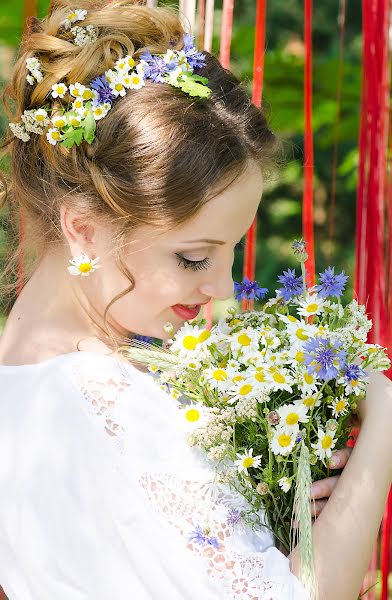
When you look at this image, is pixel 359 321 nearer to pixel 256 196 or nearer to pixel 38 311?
pixel 256 196

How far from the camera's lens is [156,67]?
1.53 metres

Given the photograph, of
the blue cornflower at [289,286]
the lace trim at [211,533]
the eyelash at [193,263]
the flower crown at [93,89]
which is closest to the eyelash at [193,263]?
the eyelash at [193,263]

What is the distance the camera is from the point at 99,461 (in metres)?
1.33

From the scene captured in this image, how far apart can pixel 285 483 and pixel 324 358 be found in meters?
0.19

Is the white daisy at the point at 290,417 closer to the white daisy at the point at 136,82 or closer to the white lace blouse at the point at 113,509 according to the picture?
the white lace blouse at the point at 113,509

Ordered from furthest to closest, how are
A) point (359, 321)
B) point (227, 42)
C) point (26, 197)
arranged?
1. point (227, 42)
2. point (26, 197)
3. point (359, 321)

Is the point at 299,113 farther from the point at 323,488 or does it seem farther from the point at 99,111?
the point at 323,488

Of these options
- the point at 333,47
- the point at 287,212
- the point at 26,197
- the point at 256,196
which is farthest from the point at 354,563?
the point at 333,47

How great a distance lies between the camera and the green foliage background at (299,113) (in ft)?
13.8

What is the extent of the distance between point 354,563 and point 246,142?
699 millimetres

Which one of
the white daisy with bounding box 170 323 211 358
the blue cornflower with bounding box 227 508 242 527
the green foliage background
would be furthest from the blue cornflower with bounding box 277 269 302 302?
the green foliage background

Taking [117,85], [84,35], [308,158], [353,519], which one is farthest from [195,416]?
[308,158]

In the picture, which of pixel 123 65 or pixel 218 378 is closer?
pixel 218 378

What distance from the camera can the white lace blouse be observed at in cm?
131
